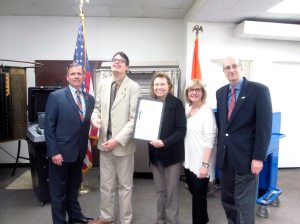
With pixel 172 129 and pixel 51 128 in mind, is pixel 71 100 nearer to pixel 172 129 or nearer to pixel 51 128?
pixel 51 128

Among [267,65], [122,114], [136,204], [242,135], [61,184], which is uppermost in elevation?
[267,65]

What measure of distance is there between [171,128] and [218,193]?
1.76 m

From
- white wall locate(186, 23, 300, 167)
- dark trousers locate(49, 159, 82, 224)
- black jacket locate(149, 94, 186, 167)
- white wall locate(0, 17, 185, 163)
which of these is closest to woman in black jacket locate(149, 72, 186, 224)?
black jacket locate(149, 94, 186, 167)

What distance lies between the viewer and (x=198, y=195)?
2.14 m

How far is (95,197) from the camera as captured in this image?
3195 mm

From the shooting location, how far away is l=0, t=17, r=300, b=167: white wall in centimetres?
405

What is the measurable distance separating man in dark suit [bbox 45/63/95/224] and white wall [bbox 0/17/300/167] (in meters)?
2.15

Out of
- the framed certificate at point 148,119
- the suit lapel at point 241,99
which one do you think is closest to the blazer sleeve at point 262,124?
the suit lapel at point 241,99

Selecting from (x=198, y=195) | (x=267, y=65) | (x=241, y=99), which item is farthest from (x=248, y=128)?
(x=267, y=65)

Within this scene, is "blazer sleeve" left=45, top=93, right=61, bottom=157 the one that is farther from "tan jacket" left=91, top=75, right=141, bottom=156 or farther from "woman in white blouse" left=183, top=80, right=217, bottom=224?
"woman in white blouse" left=183, top=80, right=217, bottom=224

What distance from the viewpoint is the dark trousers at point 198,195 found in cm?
211

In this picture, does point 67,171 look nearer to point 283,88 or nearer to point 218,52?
point 218,52

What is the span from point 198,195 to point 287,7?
2914 millimetres

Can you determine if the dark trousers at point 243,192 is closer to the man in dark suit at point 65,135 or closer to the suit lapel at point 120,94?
the suit lapel at point 120,94
